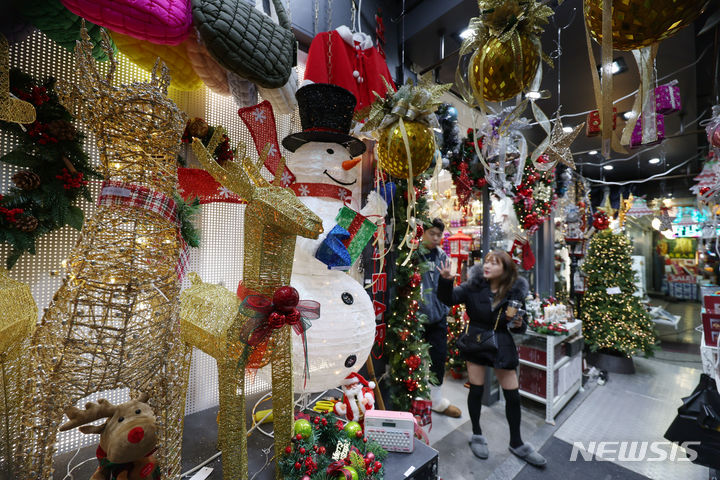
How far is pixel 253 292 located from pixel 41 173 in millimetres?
687

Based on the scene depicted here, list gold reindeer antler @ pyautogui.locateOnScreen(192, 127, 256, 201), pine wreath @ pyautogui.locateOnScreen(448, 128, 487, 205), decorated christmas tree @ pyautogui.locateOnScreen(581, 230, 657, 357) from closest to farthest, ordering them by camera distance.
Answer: gold reindeer antler @ pyautogui.locateOnScreen(192, 127, 256, 201) → pine wreath @ pyautogui.locateOnScreen(448, 128, 487, 205) → decorated christmas tree @ pyautogui.locateOnScreen(581, 230, 657, 357)

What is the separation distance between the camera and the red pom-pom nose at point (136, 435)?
2.12ft

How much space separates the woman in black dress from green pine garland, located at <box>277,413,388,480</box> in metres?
1.23

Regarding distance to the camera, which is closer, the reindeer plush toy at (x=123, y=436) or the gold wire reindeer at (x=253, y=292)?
the reindeer plush toy at (x=123, y=436)

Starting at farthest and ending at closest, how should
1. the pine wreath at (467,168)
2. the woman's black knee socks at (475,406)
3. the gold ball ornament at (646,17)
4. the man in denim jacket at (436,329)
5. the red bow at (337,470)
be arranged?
the pine wreath at (467,168) < the man in denim jacket at (436,329) < the woman's black knee socks at (475,406) < the red bow at (337,470) < the gold ball ornament at (646,17)

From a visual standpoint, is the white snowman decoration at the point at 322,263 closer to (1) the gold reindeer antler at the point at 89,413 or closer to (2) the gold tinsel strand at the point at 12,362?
(1) the gold reindeer antler at the point at 89,413

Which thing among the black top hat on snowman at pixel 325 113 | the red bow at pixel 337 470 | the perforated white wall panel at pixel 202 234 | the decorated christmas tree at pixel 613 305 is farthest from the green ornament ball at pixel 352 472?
the decorated christmas tree at pixel 613 305

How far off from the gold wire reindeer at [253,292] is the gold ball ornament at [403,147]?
1.63 ft

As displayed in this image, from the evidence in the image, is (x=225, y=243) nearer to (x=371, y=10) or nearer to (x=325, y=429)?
A: (x=325, y=429)

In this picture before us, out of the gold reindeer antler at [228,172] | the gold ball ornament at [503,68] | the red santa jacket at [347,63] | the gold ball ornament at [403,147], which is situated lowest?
the gold reindeer antler at [228,172]

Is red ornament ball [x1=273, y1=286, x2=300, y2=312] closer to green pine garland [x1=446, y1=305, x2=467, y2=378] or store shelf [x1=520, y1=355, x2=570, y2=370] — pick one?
store shelf [x1=520, y1=355, x2=570, y2=370]

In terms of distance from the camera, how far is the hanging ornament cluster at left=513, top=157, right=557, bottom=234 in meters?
3.20

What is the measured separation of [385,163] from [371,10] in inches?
57.9

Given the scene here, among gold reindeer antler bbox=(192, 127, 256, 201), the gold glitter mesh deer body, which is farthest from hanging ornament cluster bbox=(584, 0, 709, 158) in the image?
the gold glitter mesh deer body
